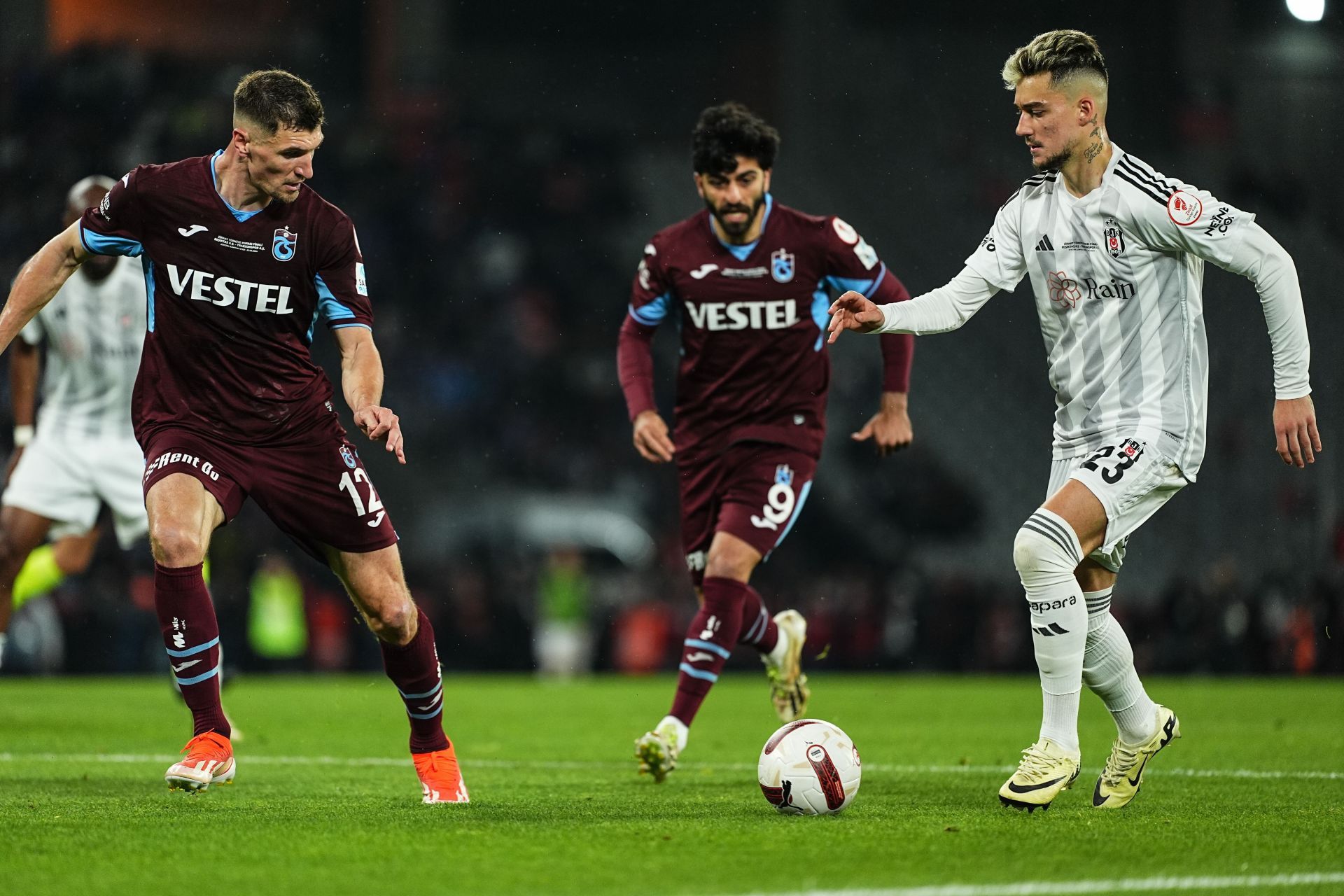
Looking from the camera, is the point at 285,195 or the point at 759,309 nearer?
the point at 285,195

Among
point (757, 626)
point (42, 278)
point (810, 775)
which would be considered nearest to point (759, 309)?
point (757, 626)

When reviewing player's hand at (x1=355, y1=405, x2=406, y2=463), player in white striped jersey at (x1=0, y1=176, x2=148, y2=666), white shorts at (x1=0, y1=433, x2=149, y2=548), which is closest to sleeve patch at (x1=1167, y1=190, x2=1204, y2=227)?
player's hand at (x1=355, y1=405, x2=406, y2=463)

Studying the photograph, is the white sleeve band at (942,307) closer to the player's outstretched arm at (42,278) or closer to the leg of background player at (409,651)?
the leg of background player at (409,651)

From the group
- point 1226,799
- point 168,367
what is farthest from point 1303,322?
Answer: point 168,367

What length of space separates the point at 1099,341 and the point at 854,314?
2.70 feet

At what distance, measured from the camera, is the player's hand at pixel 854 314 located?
5.19m

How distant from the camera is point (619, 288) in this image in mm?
22062

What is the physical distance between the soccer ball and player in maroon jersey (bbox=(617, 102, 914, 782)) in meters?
1.53

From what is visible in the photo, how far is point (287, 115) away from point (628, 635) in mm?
15529

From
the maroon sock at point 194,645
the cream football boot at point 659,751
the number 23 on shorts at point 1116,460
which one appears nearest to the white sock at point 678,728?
the cream football boot at point 659,751

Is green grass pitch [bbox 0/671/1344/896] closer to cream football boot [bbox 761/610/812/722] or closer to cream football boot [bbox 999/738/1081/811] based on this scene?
cream football boot [bbox 999/738/1081/811]

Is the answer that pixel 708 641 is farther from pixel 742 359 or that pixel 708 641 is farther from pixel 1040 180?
pixel 1040 180

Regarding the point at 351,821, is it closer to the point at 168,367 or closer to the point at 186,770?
the point at 186,770

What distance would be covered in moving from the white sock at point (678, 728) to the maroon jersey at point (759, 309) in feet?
4.31
